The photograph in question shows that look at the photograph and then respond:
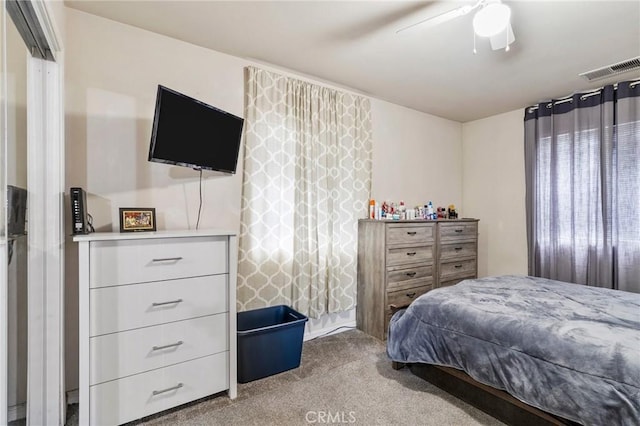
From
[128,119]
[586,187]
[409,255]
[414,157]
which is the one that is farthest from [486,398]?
[128,119]

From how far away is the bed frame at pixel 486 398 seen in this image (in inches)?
61.3

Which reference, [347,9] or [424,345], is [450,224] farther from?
[347,9]

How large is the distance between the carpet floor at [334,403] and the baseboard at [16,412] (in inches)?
16.2

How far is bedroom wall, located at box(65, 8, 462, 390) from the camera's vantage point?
197 cm

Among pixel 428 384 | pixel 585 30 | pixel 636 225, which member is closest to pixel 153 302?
pixel 428 384

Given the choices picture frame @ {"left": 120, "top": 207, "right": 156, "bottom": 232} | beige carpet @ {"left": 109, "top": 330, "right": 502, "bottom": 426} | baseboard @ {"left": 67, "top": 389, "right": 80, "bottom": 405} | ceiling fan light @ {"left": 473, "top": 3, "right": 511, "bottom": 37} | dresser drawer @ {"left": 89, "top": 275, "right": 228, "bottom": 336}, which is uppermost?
ceiling fan light @ {"left": 473, "top": 3, "right": 511, "bottom": 37}

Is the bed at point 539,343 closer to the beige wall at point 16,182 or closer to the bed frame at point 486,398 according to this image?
the bed frame at point 486,398

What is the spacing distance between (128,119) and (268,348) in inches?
72.1

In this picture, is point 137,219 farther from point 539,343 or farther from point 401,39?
point 539,343

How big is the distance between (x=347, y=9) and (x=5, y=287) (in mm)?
2103

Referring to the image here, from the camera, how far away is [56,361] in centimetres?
165

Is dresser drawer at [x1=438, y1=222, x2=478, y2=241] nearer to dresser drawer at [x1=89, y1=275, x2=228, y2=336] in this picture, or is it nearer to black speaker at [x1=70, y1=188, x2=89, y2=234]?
dresser drawer at [x1=89, y1=275, x2=228, y2=336]

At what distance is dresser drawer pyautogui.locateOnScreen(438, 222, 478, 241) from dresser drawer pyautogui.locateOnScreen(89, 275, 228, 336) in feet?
7.96

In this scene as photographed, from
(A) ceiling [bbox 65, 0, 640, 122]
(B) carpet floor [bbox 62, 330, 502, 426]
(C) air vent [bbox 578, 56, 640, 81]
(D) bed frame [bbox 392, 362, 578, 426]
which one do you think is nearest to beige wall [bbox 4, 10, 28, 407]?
(B) carpet floor [bbox 62, 330, 502, 426]
